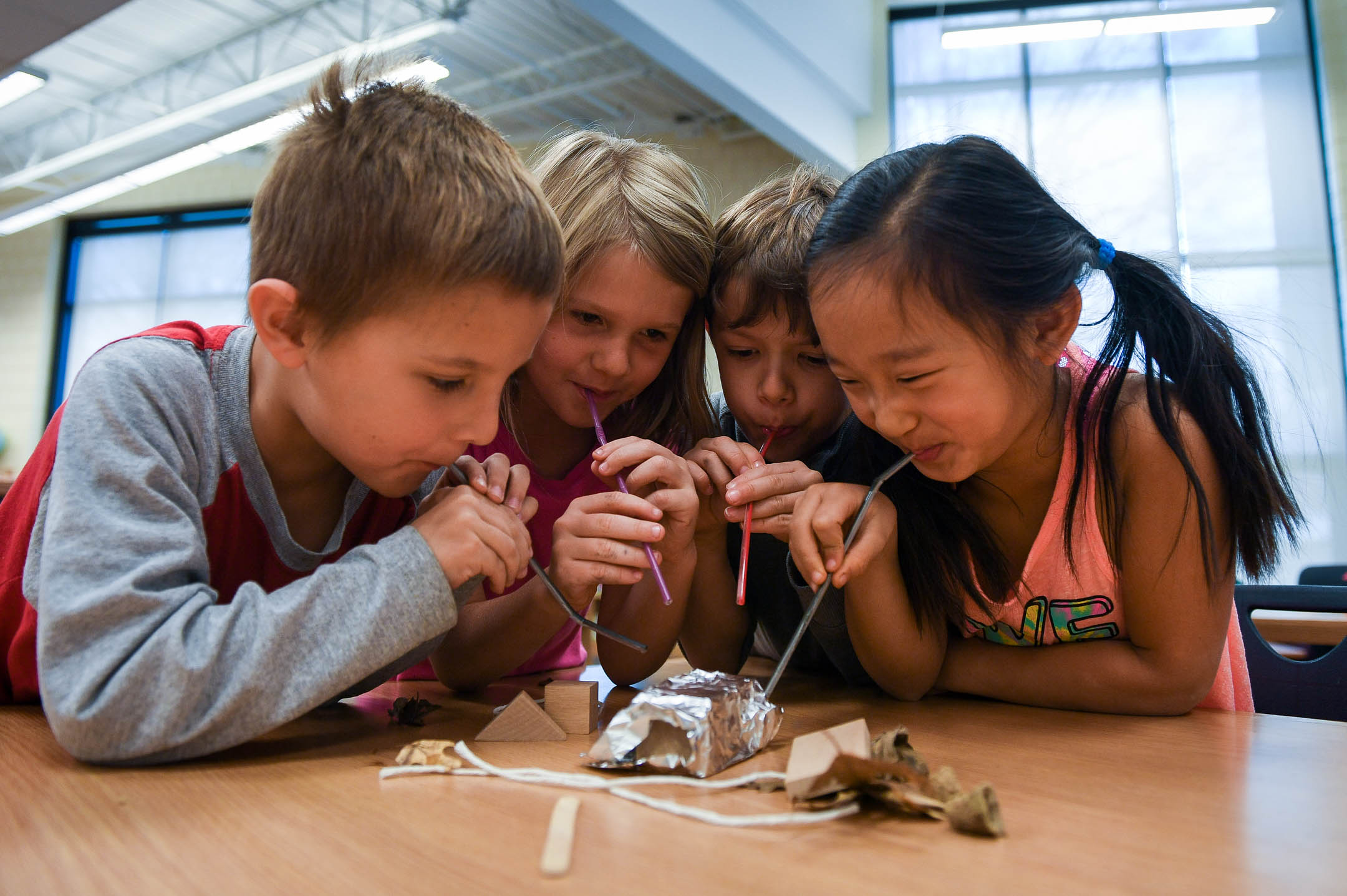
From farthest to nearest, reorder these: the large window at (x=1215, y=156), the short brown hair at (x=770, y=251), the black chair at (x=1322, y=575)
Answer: the large window at (x=1215, y=156), the black chair at (x=1322, y=575), the short brown hair at (x=770, y=251)

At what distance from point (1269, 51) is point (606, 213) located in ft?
16.9

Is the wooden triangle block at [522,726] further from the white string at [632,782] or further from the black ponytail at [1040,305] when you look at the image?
the black ponytail at [1040,305]

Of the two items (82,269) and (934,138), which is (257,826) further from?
(82,269)

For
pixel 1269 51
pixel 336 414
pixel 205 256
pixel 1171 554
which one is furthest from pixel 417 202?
pixel 205 256

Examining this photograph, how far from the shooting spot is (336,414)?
0.81m

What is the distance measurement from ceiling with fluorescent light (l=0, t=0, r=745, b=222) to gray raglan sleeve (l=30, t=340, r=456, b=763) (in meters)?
4.39

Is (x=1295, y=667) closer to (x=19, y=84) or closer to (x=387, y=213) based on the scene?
(x=387, y=213)

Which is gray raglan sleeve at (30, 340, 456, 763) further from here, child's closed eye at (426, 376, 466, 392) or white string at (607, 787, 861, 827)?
white string at (607, 787, 861, 827)

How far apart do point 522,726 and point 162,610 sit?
11.4 inches

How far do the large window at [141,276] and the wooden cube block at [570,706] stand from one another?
6866mm

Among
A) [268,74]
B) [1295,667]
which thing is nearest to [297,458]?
[1295,667]

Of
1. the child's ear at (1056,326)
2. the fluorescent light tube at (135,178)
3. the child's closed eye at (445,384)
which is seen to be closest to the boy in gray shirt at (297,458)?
the child's closed eye at (445,384)

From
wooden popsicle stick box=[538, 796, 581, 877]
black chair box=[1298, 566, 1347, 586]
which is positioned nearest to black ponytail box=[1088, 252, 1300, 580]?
wooden popsicle stick box=[538, 796, 581, 877]

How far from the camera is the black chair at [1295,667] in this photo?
3.94 ft
